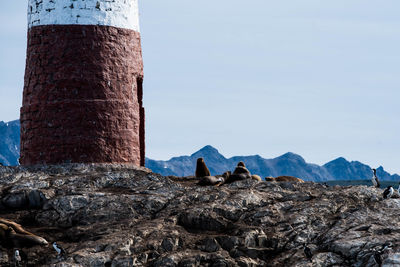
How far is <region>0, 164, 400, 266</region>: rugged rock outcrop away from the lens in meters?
15.4

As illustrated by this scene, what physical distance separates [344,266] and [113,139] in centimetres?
967

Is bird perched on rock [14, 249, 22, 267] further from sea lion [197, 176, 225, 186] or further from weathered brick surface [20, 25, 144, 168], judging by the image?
sea lion [197, 176, 225, 186]

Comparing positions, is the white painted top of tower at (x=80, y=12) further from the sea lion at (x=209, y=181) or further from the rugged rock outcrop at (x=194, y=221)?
the sea lion at (x=209, y=181)

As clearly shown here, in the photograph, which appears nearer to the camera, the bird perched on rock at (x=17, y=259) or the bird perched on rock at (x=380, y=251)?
the bird perched on rock at (x=380, y=251)

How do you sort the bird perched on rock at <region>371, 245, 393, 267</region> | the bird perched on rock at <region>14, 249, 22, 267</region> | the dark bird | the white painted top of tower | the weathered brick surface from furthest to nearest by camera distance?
the white painted top of tower
the weathered brick surface
the bird perched on rock at <region>14, 249, 22, 267</region>
the dark bird
the bird perched on rock at <region>371, 245, 393, 267</region>

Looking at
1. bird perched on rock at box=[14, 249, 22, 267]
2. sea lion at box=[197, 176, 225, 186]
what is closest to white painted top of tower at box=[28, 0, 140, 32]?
sea lion at box=[197, 176, 225, 186]

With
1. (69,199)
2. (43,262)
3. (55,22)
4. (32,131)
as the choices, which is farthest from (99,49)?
(43,262)

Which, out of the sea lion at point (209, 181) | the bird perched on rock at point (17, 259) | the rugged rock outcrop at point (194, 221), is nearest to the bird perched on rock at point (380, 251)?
the rugged rock outcrop at point (194, 221)

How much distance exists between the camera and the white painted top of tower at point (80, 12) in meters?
21.9

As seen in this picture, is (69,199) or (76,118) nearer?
(69,199)

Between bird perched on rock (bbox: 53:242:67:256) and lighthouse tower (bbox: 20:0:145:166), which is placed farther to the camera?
lighthouse tower (bbox: 20:0:145:166)

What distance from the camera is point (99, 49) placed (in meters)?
22.0

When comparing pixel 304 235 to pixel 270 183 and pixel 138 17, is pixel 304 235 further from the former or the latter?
pixel 138 17

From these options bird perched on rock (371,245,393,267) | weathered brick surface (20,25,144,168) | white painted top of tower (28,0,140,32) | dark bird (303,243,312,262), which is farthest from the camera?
white painted top of tower (28,0,140,32)
